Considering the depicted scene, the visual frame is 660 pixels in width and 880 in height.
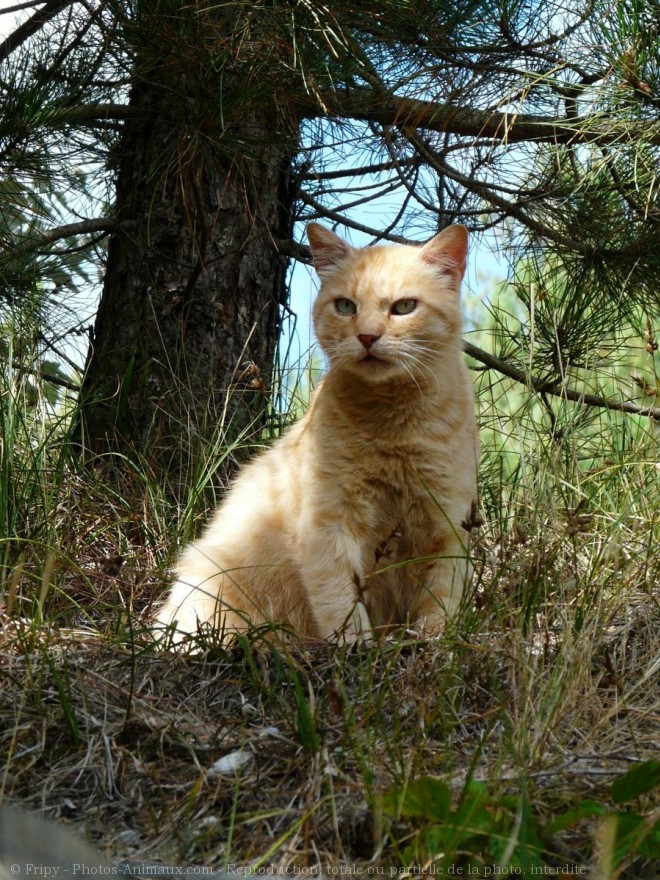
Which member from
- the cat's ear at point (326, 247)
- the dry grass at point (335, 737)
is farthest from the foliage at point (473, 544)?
the cat's ear at point (326, 247)

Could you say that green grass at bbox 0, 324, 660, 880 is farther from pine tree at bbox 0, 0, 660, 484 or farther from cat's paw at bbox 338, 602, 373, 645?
pine tree at bbox 0, 0, 660, 484

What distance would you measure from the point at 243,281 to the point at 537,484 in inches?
60.4

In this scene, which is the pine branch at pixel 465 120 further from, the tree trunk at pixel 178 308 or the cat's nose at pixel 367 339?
the cat's nose at pixel 367 339

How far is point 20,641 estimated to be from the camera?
2.17 m

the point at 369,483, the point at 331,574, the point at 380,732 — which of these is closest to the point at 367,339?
the point at 369,483

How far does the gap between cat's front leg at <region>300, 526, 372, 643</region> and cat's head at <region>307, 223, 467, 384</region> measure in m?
0.47

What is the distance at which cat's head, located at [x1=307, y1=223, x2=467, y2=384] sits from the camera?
268 centimetres

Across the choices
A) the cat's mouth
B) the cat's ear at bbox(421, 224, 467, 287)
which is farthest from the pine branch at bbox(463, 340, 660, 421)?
the cat's mouth

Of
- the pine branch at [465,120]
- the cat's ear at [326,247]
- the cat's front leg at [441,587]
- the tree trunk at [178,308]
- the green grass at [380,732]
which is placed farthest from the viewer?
the tree trunk at [178,308]

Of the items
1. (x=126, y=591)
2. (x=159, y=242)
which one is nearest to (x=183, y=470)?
(x=126, y=591)

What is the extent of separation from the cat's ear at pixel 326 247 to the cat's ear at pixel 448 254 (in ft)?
0.96

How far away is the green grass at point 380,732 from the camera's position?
1.51 meters

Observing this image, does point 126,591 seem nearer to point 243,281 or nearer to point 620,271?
point 243,281

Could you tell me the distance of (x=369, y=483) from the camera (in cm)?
266
